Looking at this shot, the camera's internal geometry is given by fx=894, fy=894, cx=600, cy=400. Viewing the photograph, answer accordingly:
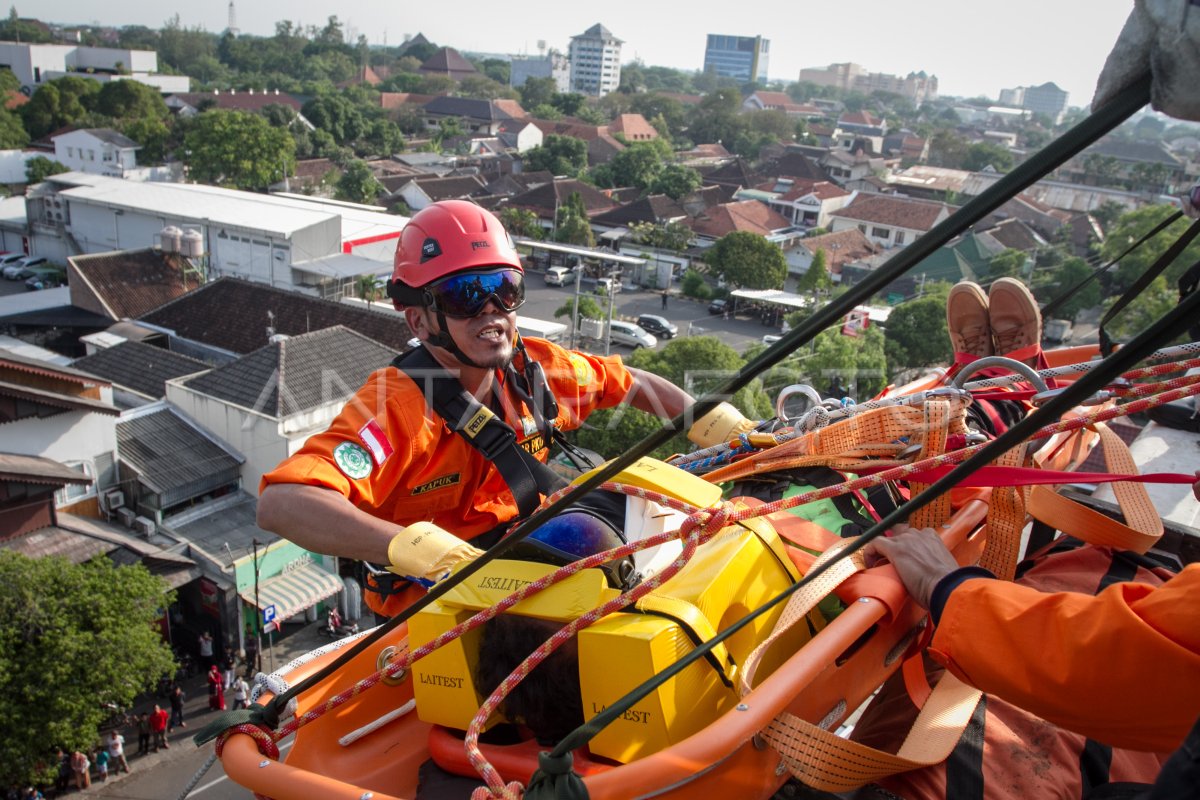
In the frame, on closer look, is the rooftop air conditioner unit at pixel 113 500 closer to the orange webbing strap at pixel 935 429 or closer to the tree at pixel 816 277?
the orange webbing strap at pixel 935 429

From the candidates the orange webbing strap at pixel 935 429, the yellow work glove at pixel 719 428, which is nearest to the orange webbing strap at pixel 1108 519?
the orange webbing strap at pixel 935 429

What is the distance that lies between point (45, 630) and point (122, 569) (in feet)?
4.08

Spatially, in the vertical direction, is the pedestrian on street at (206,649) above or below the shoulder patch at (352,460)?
below

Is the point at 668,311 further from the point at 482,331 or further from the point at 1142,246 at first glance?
the point at 482,331

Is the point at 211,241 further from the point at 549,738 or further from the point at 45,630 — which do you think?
the point at 549,738

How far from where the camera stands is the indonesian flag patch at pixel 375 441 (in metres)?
2.61

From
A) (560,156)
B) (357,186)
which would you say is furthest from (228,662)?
(560,156)

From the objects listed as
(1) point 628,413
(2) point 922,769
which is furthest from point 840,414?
(1) point 628,413

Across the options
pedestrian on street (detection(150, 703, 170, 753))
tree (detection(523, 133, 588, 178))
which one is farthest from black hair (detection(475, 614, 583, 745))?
tree (detection(523, 133, 588, 178))

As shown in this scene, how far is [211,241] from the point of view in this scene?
30.5m

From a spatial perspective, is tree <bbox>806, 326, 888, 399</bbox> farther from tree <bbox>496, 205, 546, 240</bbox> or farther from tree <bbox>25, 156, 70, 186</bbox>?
tree <bbox>25, 156, 70, 186</bbox>

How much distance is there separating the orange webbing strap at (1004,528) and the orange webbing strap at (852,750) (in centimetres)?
51

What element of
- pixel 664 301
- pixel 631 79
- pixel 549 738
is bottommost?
pixel 664 301

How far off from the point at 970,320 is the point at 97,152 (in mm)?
50917
